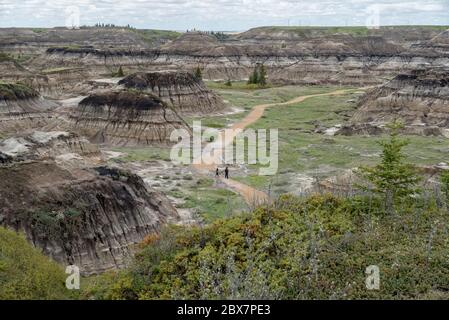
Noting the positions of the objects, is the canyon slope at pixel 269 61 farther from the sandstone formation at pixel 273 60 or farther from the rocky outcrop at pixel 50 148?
the rocky outcrop at pixel 50 148

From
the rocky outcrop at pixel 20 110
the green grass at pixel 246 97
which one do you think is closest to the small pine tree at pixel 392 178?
the green grass at pixel 246 97

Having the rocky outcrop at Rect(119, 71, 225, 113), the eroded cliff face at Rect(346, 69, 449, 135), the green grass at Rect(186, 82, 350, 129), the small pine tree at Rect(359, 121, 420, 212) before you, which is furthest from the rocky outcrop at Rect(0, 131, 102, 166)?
the eroded cliff face at Rect(346, 69, 449, 135)

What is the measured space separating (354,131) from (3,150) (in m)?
46.3

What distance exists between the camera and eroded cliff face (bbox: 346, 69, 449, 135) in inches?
3093

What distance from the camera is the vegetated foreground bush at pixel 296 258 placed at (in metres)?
16.3

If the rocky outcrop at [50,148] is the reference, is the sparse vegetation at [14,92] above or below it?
above

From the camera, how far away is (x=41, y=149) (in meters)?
46.0

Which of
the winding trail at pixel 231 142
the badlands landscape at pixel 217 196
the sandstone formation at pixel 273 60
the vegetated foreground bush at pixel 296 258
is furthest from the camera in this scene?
the sandstone formation at pixel 273 60

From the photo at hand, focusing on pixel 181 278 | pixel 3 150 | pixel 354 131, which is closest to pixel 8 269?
pixel 181 278

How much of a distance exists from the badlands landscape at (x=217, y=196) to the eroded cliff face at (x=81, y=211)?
9cm

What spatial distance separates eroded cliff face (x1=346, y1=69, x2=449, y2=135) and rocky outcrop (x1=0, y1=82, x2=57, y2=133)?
47.3 metres

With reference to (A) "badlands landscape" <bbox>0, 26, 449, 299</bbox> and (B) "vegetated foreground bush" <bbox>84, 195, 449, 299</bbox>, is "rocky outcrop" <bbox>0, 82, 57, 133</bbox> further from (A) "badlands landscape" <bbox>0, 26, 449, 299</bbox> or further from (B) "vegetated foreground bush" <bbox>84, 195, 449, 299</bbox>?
(B) "vegetated foreground bush" <bbox>84, 195, 449, 299</bbox>
